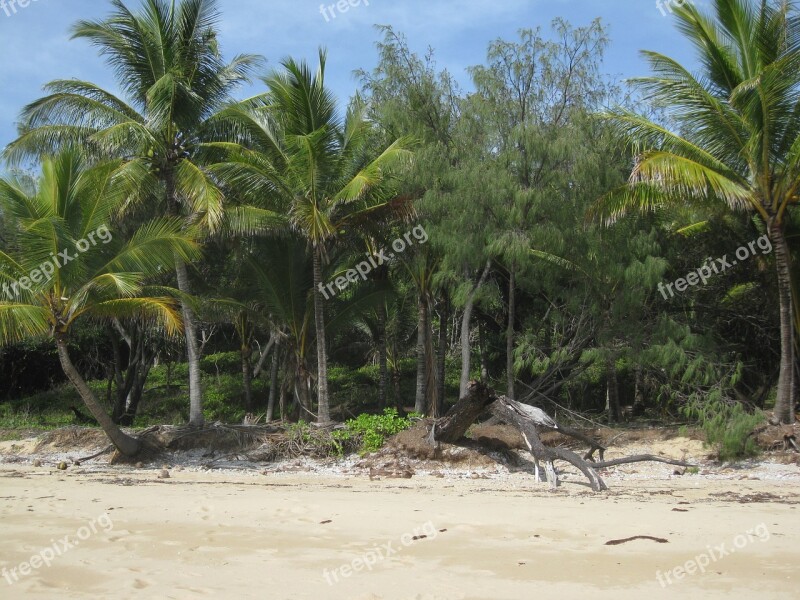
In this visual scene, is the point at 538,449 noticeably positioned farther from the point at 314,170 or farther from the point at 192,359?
the point at 192,359

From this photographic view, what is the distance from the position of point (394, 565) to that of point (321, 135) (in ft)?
33.7

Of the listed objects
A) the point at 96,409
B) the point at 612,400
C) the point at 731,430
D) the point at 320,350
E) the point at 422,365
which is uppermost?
the point at 320,350

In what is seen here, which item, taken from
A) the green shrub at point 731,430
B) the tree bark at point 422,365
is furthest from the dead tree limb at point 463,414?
the green shrub at point 731,430

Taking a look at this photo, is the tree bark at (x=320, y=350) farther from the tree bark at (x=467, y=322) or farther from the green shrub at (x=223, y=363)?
the green shrub at (x=223, y=363)

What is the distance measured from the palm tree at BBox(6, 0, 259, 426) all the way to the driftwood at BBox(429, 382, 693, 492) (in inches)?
223

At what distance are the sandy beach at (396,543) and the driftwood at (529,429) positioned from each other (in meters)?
0.43

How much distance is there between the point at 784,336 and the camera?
1346 centimetres

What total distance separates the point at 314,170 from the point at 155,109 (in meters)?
3.39

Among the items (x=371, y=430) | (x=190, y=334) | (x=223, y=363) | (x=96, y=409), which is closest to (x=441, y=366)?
(x=371, y=430)

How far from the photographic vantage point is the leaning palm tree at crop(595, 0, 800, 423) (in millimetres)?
12781

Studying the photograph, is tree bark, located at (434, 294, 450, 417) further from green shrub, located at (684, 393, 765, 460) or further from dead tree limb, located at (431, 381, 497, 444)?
green shrub, located at (684, 393, 765, 460)

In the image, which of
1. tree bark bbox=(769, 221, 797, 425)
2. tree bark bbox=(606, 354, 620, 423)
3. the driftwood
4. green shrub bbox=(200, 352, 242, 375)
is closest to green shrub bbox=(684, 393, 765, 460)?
tree bark bbox=(769, 221, 797, 425)

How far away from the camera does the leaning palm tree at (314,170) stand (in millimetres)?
14875

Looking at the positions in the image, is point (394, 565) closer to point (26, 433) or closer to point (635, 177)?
point (635, 177)
